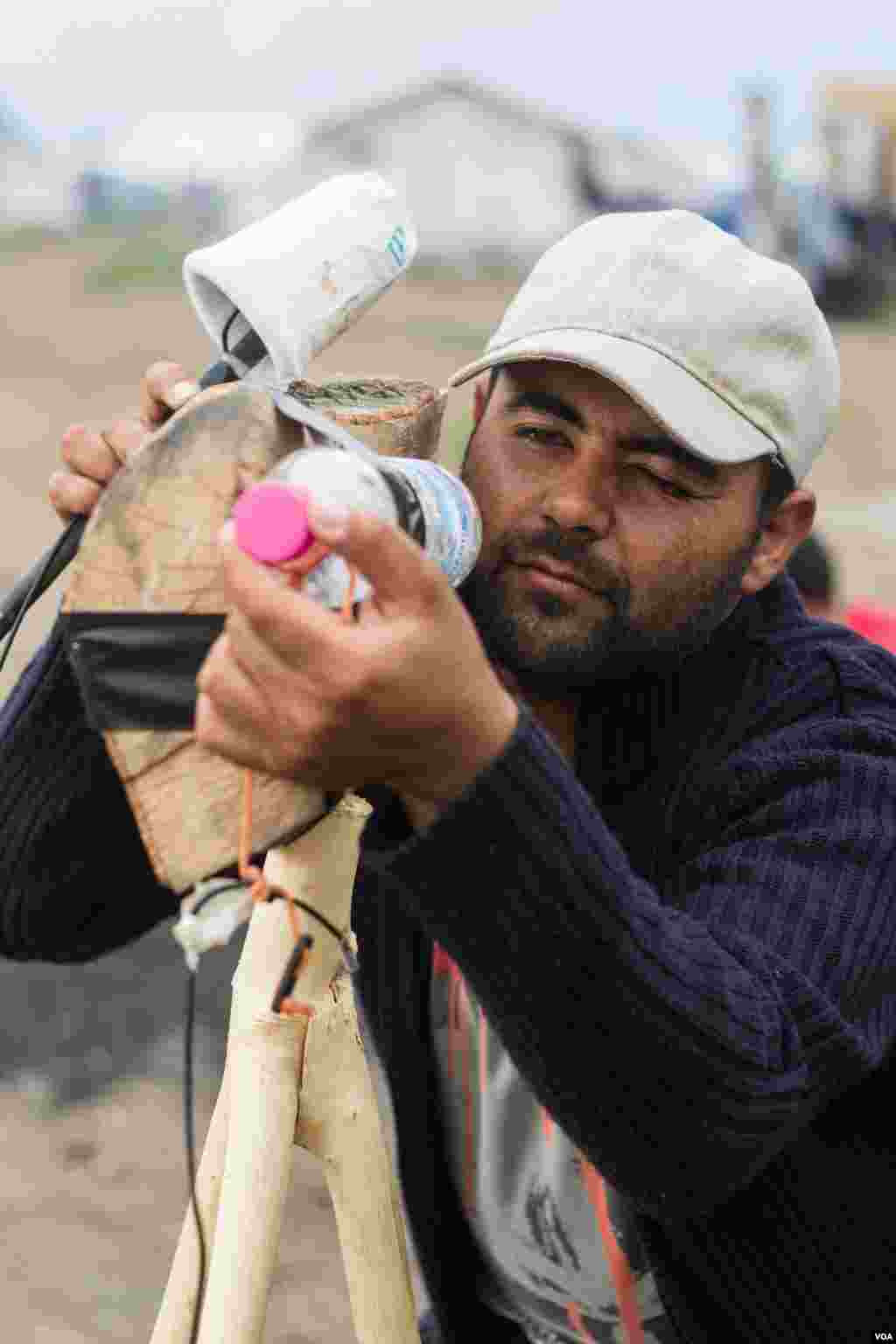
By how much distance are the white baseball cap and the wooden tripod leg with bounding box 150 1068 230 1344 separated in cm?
79

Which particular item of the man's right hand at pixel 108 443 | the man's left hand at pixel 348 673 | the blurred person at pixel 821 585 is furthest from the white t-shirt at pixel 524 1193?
the blurred person at pixel 821 585

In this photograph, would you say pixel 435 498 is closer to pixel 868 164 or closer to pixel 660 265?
pixel 660 265

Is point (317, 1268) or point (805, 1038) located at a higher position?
point (805, 1038)

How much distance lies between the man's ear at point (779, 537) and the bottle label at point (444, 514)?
56 cm

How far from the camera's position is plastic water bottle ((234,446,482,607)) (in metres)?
Result: 1.01

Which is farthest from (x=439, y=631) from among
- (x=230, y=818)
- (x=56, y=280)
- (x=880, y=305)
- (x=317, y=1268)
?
(x=880, y=305)

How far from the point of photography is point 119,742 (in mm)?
1172

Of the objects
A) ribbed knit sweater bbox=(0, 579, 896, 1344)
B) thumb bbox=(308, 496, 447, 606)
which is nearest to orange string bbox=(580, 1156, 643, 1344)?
ribbed knit sweater bbox=(0, 579, 896, 1344)

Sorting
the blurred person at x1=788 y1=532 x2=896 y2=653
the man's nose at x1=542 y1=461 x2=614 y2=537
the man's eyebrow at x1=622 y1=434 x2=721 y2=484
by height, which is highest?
the man's eyebrow at x1=622 y1=434 x2=721 y2=484

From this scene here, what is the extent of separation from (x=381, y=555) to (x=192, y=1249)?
764 millimetres

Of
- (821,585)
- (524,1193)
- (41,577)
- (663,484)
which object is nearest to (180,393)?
(41,577)

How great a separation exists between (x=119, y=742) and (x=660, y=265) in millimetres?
870

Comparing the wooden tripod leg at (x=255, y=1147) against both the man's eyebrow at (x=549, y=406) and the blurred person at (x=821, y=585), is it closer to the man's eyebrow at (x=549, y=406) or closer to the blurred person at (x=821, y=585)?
the man's eyebrow at (x=549, y=406)

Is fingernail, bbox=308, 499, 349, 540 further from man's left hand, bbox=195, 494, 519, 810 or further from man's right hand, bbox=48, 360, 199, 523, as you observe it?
man's right hand, bbox=48, 360, 199, 523
